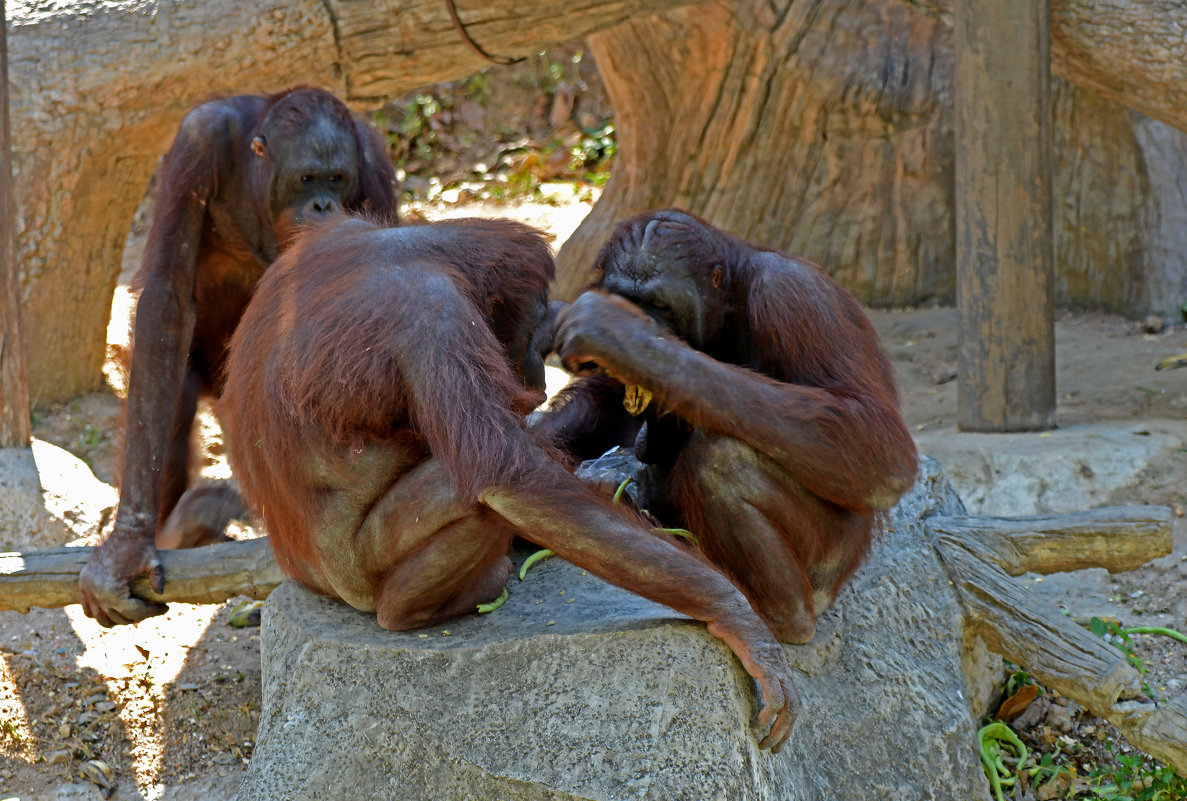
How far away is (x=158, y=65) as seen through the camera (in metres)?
4.95

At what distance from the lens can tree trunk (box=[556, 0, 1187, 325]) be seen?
246 inches

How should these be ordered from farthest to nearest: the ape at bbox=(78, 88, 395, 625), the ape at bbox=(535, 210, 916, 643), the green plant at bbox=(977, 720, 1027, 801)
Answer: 1. the ape at bbox=(78, 88, 395, 625)
2. the green plant at bbox=(977, 720, 1027, 801)
3. the ape at bbox=(535, 210, 916, 643)

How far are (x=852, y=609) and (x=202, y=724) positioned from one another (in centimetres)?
196

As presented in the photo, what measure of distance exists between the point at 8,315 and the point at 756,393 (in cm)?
312

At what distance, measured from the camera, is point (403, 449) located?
2578mm

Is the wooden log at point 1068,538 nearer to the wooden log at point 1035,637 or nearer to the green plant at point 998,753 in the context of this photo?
the wooden log at point 1035,637

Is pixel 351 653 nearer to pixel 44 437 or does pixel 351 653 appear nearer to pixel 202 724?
pixel 202 724

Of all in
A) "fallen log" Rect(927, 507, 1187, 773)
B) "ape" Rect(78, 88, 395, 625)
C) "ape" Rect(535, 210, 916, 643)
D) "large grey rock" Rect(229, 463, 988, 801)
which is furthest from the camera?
"ape" Rect(78, 88, 395, 625)

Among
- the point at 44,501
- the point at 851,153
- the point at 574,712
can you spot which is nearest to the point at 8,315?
the point at 44,501

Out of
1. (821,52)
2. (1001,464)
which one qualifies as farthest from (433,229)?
(821,52)

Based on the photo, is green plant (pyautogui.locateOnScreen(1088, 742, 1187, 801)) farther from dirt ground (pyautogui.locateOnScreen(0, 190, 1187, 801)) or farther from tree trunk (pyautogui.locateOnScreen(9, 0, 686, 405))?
tree trunk (pyautogui.locateOnScreen(9, 0, 686, 405))

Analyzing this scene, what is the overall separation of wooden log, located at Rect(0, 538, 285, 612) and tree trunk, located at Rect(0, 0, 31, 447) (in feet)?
3.93

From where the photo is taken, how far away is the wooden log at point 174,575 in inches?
132

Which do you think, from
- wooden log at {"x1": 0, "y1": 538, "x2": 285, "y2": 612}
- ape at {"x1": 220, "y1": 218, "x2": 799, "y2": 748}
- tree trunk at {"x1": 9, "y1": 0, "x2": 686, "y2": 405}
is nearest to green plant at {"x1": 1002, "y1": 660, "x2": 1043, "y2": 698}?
ape at {"x1": 220, "y1": 218, "x2": 799, "y2": 748}
